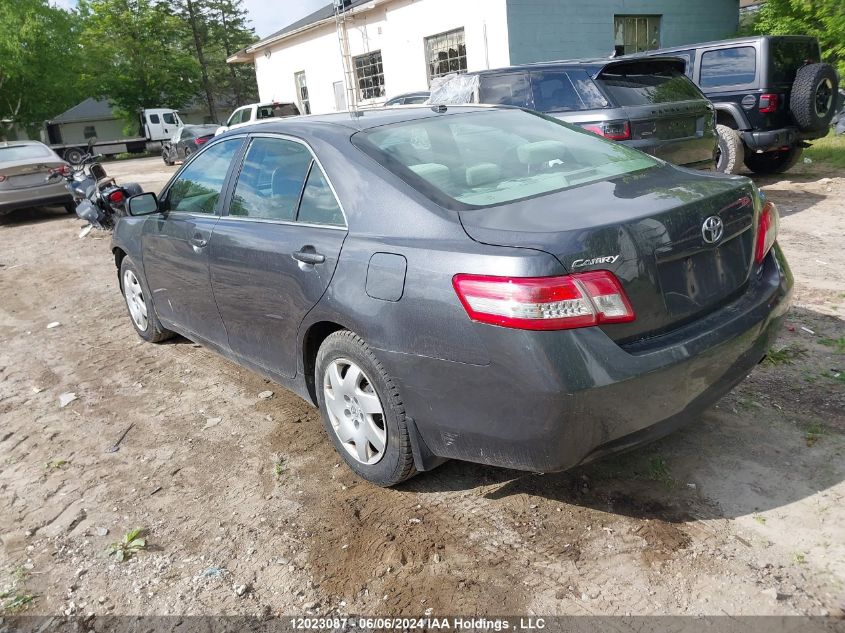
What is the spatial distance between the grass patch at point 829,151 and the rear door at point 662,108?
4504 mm

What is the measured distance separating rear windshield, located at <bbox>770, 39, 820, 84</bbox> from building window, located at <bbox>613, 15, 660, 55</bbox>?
26.3ft

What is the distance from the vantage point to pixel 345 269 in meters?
2.99

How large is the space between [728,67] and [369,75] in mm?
13155

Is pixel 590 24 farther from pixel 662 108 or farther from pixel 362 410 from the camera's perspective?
pixel 362 410

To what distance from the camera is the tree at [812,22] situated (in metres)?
14.0

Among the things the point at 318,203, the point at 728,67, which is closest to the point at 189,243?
the point at 318,203

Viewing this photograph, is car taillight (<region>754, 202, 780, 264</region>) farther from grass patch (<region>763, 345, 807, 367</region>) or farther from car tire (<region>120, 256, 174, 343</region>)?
car tire (<region>120, 256, 174, 343</region>)

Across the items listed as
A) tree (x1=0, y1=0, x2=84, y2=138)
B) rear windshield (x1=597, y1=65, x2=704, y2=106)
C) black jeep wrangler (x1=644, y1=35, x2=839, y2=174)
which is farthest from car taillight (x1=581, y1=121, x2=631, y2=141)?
tree (x1=0, y1=0, x2=84, y2=138)

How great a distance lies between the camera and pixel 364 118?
3.58 meters

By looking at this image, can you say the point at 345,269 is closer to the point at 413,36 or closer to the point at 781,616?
the point at 781,616

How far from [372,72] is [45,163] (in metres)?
10.4

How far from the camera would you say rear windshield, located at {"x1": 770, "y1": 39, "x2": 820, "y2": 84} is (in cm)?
930

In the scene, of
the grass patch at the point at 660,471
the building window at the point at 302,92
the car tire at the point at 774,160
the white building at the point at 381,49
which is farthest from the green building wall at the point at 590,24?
the grass patch at the point at 660,471

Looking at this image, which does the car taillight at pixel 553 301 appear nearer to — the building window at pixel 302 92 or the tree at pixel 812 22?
the tree at pixel 812 22
